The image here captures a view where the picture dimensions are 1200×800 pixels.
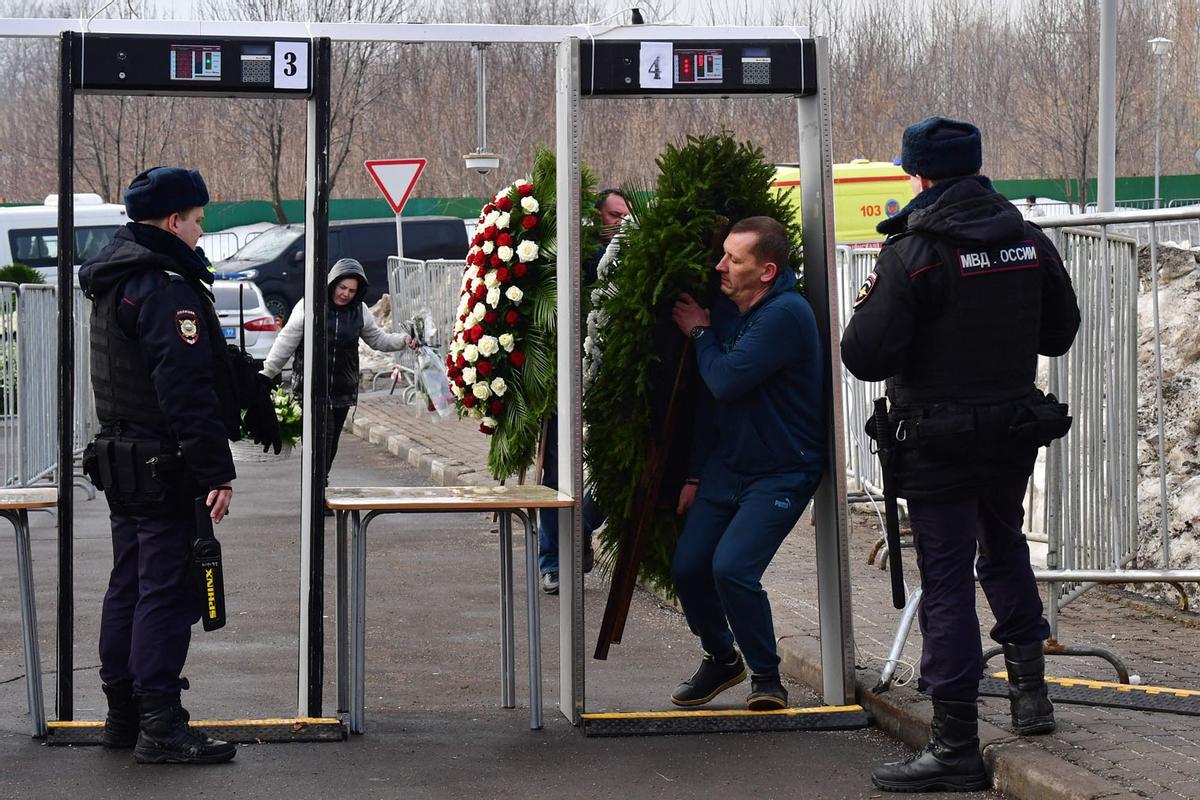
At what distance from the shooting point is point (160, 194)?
582cm

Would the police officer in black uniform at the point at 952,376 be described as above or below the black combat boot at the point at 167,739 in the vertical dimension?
above

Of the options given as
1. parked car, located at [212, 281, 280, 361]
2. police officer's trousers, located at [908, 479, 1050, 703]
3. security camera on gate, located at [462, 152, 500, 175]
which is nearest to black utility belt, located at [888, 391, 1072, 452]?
police officer's trousers, located at [908, 479, 1050, 703]

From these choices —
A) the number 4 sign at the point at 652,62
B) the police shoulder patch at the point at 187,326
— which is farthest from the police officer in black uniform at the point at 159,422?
the number 4 sign at the point at 652,62

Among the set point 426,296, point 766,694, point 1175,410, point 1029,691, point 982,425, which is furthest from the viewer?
point 426,296

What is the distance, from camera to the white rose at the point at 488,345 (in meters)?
8.66

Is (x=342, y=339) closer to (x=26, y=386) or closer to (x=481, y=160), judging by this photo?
(x=26, y=386)

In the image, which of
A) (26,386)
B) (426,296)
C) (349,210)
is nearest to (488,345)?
(26,386)

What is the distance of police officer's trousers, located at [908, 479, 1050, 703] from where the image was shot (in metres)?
5.44

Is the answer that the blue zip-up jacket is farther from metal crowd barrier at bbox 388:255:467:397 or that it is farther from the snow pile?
metal crowd barrier at bbox 388:255:467:397

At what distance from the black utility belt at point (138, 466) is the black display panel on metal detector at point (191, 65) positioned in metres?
1.24

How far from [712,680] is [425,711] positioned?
113 cm

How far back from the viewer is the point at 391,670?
7.54m

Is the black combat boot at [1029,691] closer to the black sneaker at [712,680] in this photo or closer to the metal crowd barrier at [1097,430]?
the metal crowd barrier at [1097,430]

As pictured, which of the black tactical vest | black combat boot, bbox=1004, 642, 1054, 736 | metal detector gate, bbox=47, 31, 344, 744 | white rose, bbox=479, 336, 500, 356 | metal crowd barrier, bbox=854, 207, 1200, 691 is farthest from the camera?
white rose, bbox=479, 336, 500, 356
